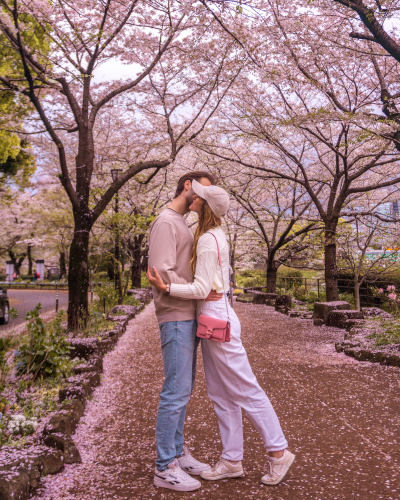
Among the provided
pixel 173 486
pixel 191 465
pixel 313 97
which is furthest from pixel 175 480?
pixel 313 97

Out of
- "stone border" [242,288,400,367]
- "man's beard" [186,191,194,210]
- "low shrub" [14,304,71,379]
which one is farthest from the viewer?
"stone border" [242,288,400,367]

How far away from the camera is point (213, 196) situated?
267 centimetres

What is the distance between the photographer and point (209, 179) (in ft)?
9.16

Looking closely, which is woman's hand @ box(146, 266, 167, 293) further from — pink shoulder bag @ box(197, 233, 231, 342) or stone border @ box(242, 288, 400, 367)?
stone border @ box(242, 288, 400, 367)

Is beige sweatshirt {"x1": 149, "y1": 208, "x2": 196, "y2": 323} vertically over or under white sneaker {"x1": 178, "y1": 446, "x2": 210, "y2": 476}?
over

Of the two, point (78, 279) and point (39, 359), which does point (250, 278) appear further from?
point (39, 359)

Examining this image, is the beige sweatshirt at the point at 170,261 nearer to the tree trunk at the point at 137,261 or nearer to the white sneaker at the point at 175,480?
the white sneaker at the point at 175,480

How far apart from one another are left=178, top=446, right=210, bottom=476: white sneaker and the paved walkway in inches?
4.1

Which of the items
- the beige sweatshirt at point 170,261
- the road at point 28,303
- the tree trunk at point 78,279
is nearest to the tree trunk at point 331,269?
the tree trunk at point 78,279

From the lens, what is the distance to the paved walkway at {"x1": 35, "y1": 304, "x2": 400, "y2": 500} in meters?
2.51

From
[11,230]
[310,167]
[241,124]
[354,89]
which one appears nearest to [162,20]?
[241,124]

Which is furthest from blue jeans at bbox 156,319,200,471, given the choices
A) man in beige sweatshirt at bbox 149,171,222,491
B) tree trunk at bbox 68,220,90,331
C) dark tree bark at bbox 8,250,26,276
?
dark tree bark at bbox 8,250,26,276

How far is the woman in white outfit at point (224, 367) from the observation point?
253cm

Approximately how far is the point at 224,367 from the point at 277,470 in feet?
2.23
